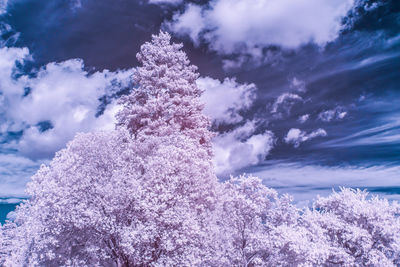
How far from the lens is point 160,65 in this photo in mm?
34594

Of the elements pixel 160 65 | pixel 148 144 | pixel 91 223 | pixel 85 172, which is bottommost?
pixel 91 223

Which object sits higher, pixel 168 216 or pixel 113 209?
pixel 113 209

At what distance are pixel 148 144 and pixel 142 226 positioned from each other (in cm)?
975

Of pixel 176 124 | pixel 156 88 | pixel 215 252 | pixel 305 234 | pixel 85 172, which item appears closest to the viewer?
pixel 85 172

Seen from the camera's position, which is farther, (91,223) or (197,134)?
(197,134)

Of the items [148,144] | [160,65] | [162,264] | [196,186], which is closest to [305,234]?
[196,186]

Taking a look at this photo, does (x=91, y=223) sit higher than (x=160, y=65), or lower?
lower

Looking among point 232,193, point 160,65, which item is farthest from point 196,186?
point 160,65

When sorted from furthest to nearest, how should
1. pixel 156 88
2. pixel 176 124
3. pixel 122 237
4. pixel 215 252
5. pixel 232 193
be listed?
pixel 156 88, pixel 176 124, pixel 232 193, pixel 215 252, pixel 122 237

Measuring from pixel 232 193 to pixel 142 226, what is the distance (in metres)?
10.7

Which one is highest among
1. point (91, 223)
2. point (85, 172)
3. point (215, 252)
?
point (85, 172)

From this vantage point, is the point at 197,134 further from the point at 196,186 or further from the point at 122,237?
the point at 122,237

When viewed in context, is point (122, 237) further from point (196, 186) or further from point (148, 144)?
point (148, 144)

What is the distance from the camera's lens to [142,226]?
18.3 meters
